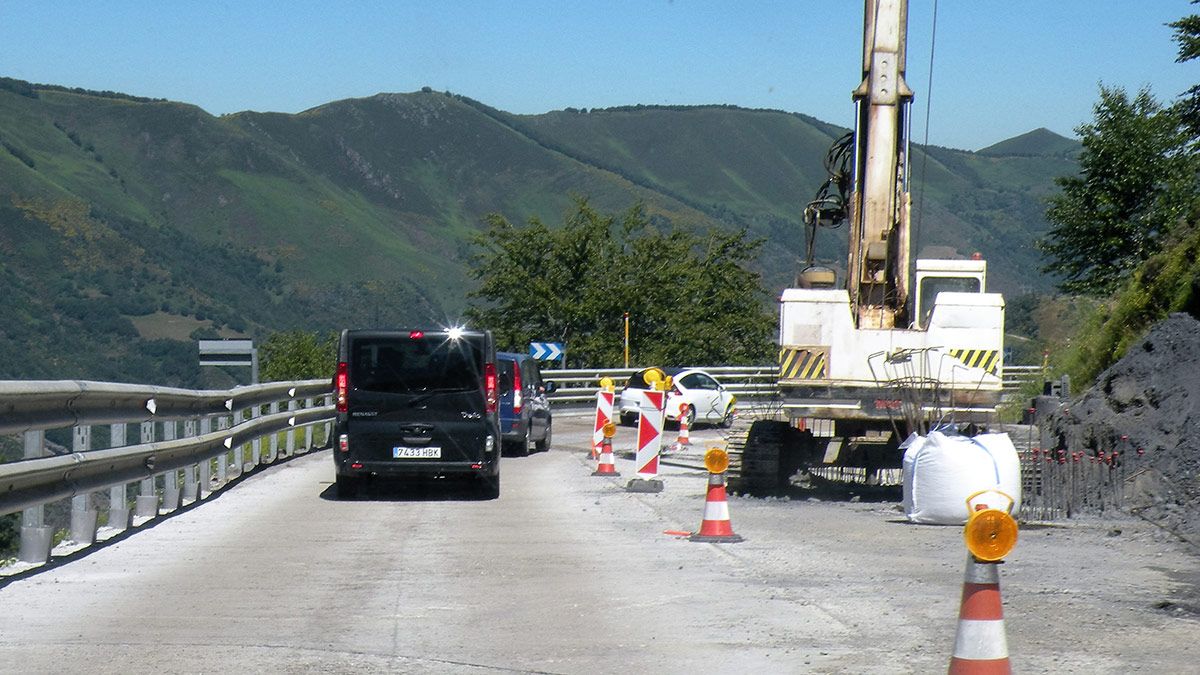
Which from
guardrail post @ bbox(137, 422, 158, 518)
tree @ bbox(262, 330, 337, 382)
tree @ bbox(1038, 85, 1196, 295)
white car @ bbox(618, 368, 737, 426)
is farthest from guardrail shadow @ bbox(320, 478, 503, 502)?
tree @ bbox(262, 330, 337, 382)

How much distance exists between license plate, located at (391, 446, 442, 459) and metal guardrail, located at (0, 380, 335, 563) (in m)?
1.81

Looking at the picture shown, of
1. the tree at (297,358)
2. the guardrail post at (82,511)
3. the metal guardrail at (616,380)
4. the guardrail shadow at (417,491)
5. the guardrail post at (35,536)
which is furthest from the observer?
the tree at (297,358)

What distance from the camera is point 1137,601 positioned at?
358 inches

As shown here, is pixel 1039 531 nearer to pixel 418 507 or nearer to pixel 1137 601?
pixel 1137 601

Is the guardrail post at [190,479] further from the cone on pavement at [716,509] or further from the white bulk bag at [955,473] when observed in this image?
the white bulk bag at [955,473]

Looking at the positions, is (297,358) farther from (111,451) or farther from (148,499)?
Result: (111,451)

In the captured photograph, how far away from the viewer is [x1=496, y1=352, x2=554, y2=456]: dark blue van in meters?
24.9

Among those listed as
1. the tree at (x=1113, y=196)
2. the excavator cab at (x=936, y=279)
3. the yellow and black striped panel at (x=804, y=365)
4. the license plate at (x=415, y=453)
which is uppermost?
the tree at (x=1113, y=196)

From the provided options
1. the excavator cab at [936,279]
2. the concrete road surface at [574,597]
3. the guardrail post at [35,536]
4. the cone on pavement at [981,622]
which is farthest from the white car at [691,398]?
the cone on pavement at [981,622]

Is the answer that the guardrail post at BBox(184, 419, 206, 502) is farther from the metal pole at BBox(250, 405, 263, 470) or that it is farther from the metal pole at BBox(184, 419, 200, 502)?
the metal pole at BBox(250, 405, 263, 470)

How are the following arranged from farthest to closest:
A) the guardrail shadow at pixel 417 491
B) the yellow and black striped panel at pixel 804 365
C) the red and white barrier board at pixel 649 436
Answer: the red and white barrier board at pixel 649 436 → the guardrail shadow at pixel 417 491 → the yellow and black striped panel at pixel 804 365

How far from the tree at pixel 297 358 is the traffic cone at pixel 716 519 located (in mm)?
87084

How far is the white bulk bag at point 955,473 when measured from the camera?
1345cm

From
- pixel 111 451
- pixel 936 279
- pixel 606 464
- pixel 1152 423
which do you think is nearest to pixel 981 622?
pixel 111 451
